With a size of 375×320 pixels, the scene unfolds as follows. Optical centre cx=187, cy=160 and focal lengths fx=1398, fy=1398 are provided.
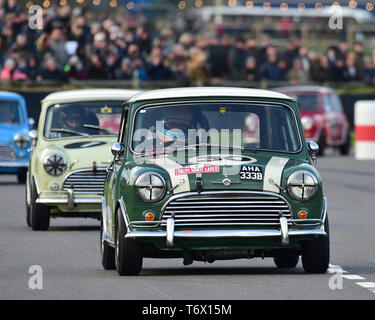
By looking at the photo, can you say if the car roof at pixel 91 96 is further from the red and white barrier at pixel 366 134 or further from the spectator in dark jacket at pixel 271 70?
the spectator in dark jacket at pixel 271 70

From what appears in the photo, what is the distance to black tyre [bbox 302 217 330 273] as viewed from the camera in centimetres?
1074

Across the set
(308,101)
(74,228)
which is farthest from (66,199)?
(308,101)

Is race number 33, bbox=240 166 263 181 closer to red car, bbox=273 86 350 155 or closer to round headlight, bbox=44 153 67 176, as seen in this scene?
round headlight, bbox=44 153 67 176

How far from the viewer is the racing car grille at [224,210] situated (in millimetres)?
10508

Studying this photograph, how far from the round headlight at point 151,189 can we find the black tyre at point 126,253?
0.90ft

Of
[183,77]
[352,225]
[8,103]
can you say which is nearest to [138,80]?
[183,77]

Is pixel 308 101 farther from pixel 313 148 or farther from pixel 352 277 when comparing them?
pixel 352 277

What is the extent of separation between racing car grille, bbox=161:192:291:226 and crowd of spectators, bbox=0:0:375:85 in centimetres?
2127

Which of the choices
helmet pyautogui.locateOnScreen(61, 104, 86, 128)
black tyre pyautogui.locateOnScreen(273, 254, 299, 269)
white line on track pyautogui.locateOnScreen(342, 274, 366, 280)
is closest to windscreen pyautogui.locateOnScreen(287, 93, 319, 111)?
helmet pyautogui.locateOnScreen(61, 104, 86, 128)

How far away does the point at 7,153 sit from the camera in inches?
1014

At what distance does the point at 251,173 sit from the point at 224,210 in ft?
1.23

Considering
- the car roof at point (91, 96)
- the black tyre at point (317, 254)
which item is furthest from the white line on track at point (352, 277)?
the car roof at point (91, 96)
